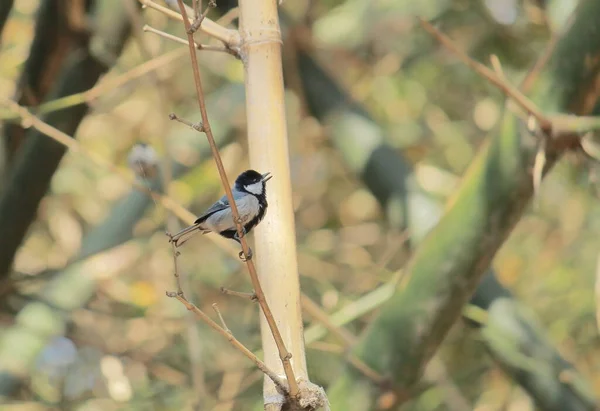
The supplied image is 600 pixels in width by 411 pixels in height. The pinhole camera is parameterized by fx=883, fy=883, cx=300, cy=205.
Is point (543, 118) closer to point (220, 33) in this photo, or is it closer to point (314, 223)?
point (220, 33)

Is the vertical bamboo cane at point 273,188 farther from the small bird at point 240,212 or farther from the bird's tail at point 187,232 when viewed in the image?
the bird's tail at point 187,232

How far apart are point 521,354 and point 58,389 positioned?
171 cm

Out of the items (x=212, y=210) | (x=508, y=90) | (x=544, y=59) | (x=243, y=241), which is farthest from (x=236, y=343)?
(x=544, y=59)

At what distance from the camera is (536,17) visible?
10.8 feet

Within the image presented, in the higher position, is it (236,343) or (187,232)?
(187,232)

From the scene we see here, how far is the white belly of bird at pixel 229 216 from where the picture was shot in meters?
1.33

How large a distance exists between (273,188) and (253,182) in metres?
0.19

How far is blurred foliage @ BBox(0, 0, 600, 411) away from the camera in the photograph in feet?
9.70

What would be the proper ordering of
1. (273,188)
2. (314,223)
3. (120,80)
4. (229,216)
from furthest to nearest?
(314,223)
(120,80)
(229,216)
(273,188)

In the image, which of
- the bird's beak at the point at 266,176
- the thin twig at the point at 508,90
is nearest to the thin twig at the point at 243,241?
the bird's beak at the point at 266,176

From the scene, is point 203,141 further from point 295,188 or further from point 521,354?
point 521,354

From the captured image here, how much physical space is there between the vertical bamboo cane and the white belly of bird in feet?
0.51

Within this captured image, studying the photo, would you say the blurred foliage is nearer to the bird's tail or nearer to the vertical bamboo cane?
the bird's tail

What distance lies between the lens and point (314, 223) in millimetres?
4215
